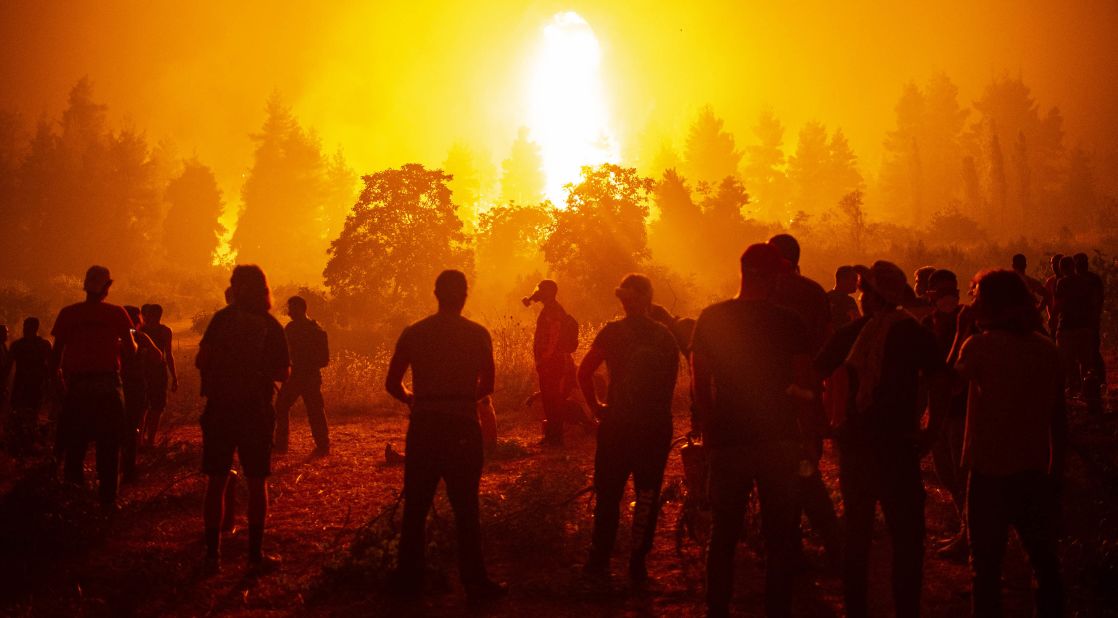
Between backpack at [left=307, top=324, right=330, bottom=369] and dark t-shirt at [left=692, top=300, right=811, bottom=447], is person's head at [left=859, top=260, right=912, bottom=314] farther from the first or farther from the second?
backpack at [left=307, top=324, right=330, bottom=369]

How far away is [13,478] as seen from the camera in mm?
9203

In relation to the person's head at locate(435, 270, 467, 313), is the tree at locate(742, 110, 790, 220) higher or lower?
higher

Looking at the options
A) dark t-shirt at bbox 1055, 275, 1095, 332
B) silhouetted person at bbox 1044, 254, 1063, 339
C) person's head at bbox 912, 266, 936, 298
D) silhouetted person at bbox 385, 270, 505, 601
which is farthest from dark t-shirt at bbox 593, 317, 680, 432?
silhouetted person at bbox 1044, 254, 1063, 339

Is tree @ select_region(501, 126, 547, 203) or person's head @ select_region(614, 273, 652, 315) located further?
tree @ select_region(501, 126, 547, 203)

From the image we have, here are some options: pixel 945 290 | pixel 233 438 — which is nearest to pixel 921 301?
pixel 945 290

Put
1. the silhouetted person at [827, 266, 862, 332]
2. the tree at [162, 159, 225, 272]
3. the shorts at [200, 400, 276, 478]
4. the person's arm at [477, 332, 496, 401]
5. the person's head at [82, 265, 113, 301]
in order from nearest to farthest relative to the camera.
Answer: the person's arm at [477, 332, 496, 401] < the shorts at [200, 400, 276, 478] < the person's head at [82, 265, 113, 301] < the silhouetted person at [827, 266, 862, 332] < the tree at [162, 159, 225, 272]

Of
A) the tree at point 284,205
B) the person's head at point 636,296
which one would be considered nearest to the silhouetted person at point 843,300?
the person's head at point 636,296

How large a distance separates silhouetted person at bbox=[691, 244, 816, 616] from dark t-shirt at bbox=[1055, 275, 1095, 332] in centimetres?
908

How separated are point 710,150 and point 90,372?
82.1 meters

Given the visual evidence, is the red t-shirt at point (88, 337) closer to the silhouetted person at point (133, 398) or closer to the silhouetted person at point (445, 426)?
the silhouetted person at point (133, 398)

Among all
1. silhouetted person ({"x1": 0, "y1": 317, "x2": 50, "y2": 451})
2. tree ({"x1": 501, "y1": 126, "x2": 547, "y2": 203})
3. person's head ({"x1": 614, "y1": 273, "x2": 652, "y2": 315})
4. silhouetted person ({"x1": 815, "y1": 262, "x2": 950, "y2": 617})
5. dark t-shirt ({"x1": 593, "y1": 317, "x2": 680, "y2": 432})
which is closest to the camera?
Result: silhouetted person ({"x1": 815, "y1": 262, "x2": 950, "y2": 617})

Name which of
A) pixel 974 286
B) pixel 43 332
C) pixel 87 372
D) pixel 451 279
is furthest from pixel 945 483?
pixel 43 332

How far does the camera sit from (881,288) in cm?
459

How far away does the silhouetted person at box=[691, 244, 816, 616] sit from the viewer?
14.5ft
